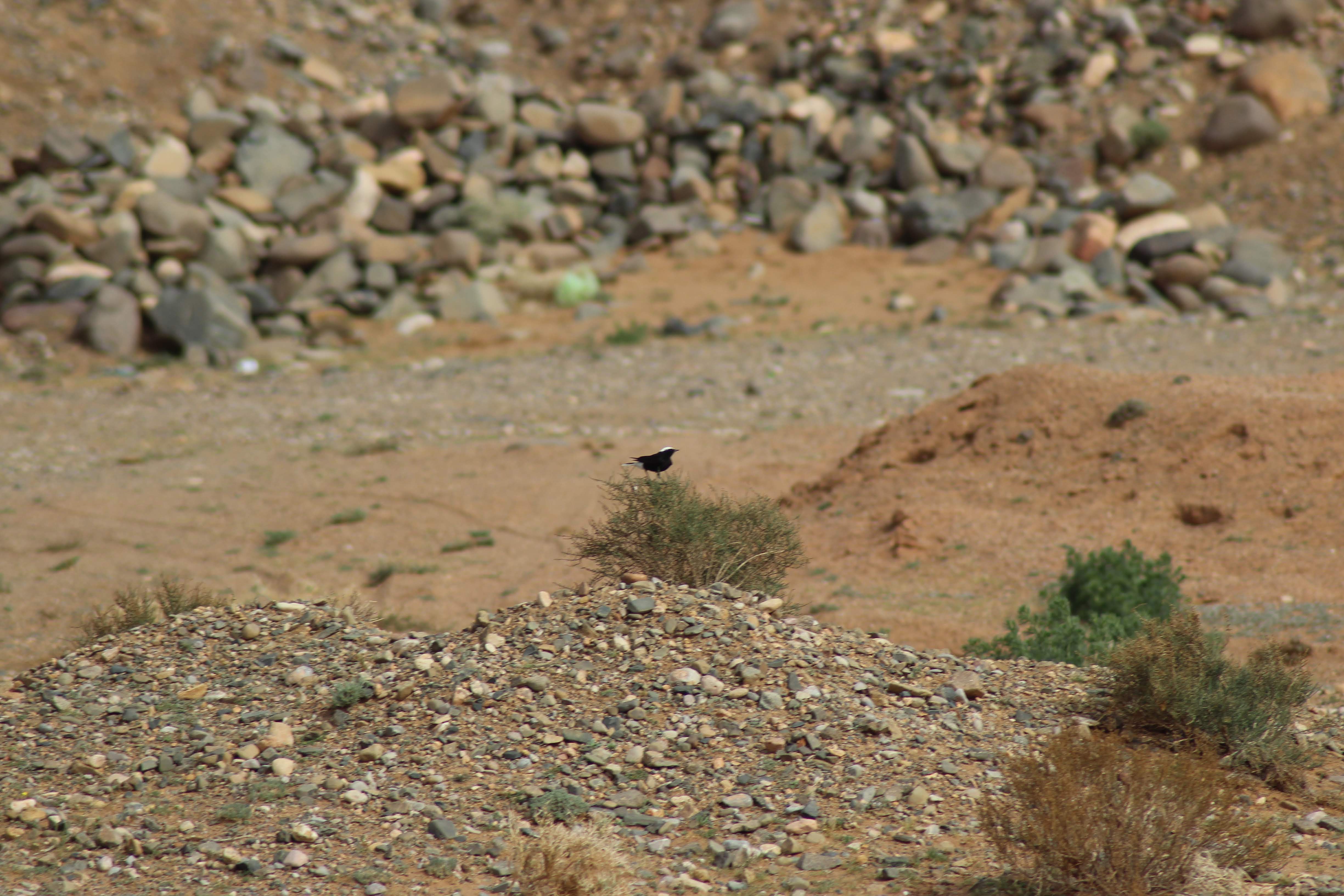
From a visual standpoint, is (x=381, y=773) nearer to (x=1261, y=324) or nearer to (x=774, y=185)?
(x=1261, y=324)

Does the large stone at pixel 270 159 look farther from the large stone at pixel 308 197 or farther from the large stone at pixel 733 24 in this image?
the large stone at pixel 733 24

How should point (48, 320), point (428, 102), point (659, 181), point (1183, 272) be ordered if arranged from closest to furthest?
point (48, 320), point (1183, 272), point (428, 102), point (659, 181)

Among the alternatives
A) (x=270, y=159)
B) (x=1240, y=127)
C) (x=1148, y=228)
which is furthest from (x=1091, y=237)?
(x=270, y=159)

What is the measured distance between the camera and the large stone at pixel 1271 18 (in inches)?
952

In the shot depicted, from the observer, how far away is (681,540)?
655 cm

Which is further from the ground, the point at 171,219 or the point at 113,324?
the point at 171,219

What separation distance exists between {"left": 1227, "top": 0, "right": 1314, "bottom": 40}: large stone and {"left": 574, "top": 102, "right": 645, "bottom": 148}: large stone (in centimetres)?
1278

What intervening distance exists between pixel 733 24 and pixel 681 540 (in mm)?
24549

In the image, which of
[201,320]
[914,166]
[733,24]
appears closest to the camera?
[201,320]

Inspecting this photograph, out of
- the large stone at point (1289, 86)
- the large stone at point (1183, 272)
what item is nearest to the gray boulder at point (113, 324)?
the large stone at point (1183, 272)

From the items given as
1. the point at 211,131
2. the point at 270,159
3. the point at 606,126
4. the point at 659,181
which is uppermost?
the point at 211,131

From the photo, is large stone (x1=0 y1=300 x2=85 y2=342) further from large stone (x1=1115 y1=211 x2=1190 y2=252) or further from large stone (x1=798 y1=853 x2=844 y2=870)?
large stone (x1=1115 y1=211 x2=1190 y2=252)

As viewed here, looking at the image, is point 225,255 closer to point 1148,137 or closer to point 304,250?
point 304,250

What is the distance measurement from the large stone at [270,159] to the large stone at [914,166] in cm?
1138
